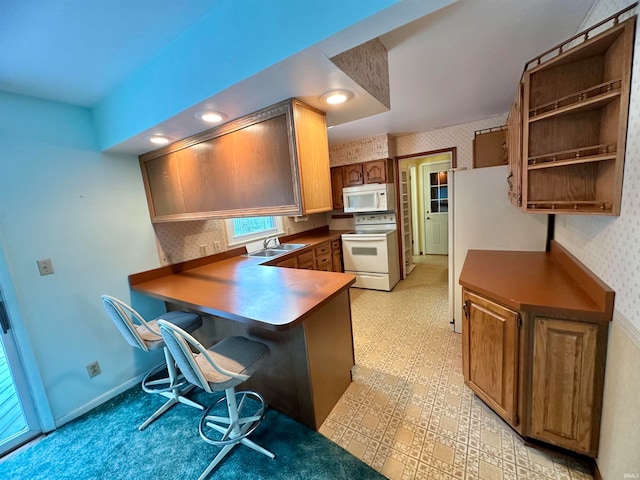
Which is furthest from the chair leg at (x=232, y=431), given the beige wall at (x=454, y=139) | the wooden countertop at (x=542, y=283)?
the beige wall at (x=454, y=139)

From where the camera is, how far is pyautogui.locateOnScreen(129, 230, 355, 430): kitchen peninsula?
1513 millimetres

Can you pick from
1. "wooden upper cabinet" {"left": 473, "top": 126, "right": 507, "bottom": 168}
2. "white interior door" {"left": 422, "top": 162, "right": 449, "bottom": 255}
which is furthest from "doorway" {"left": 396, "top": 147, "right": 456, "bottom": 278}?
"wooden upper cabinet" {"left": 473, "top": 126, "right": 507, "bottom": 168}

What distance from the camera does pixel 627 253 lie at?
1010mm

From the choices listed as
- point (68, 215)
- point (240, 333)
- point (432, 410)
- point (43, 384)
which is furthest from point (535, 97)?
point (43, 384)

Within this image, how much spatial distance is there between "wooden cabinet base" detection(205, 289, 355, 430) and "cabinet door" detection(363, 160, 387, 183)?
2436 millimetres

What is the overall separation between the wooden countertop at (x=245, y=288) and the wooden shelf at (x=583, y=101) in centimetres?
145

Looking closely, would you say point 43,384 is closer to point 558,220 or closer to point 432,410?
point 432,410

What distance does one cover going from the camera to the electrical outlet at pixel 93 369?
1.98 meters

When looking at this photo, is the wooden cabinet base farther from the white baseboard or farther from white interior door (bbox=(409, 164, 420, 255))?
white interior door (bbox=(409, 164, 420, 255))

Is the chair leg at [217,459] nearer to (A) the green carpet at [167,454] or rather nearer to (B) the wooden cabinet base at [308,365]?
(A) the green carpet at [167,454]

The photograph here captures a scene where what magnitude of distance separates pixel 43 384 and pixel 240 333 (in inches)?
54.1

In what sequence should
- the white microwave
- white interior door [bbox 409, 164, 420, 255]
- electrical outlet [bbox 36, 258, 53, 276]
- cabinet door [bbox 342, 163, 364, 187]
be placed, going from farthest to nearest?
white interior door [bbox 409, 164, 420, 255]
cabinet door [bbox 342, 163, 364, 187]
the white microwave
electrical outlet [bbox 36, 258, 53, 276]

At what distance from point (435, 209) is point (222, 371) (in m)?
5.59

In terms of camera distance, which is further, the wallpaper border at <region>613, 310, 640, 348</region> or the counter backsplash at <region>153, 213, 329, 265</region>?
the counter backsplash at <region>153, 213, 329, 265</region>
